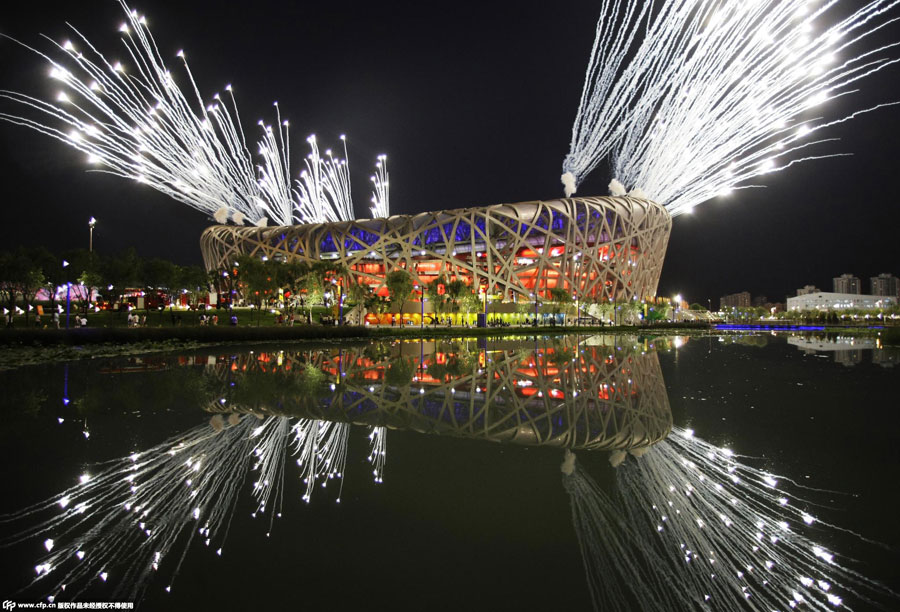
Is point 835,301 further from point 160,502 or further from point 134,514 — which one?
point 134,514

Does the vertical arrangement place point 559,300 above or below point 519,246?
below

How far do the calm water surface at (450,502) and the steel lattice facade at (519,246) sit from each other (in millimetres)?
60322

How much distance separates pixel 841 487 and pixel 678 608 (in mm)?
2905

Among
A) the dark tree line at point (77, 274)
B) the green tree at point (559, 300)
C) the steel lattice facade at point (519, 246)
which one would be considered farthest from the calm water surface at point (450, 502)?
the steel lattice facade at point (519, 246)

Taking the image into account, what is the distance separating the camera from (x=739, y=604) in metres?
2.84

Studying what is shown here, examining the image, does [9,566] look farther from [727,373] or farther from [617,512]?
[727,373]

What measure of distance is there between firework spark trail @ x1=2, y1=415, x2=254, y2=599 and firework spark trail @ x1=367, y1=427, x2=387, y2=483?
1.30 meters

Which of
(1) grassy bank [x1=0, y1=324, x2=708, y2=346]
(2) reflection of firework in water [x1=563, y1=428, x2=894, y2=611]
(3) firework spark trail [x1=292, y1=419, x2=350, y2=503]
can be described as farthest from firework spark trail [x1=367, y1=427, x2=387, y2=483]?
(1) grassy bank [x1=0, y1=324, x2=708, y2=346]

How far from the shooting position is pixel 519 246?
68.9m

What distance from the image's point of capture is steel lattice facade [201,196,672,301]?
69188mm

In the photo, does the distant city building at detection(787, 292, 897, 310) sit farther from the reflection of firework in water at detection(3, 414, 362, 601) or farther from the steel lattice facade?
the reflection of firework in water at detection(3, 414, 362, 601)

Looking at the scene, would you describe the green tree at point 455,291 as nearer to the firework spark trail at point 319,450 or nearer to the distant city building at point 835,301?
the firework spark trail at point 319,450

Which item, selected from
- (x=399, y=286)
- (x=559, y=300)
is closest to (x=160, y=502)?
(x=399, y=286)

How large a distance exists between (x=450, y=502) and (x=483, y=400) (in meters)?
5.02
